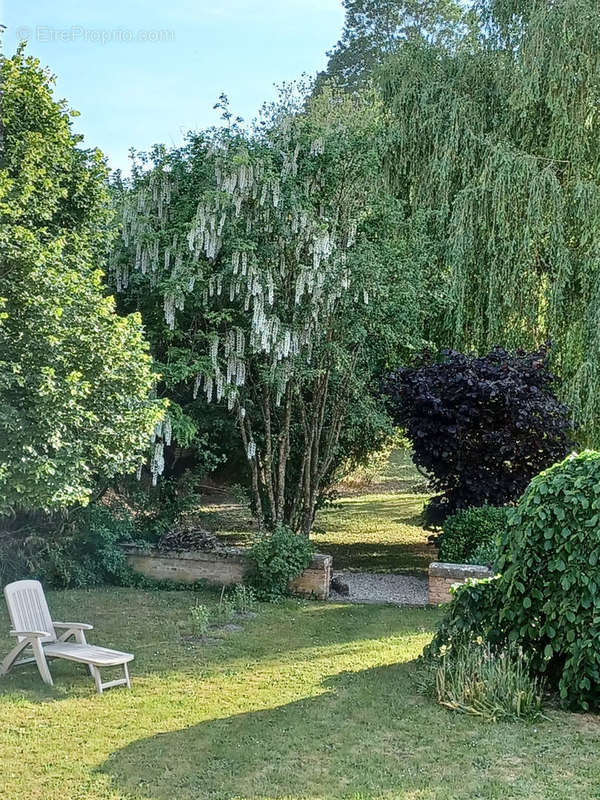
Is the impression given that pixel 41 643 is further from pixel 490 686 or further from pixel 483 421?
pixel 483 421

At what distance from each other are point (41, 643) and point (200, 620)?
1.99 m

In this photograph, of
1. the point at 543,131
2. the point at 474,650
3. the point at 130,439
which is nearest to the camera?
the point at 474,650

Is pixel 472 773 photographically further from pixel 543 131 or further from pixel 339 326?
pixel 543 131

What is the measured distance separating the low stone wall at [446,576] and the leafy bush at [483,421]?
188 cm

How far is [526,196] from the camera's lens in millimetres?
12273

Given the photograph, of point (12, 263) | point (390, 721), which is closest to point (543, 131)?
point (12, 263)

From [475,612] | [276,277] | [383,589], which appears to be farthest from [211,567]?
[475,612]

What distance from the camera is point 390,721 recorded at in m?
5.52

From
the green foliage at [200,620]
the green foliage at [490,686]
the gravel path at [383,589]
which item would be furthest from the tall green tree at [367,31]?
the green foliage at [490,686]

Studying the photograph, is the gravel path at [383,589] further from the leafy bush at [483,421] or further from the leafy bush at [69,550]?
the leafy bush at [69,550]

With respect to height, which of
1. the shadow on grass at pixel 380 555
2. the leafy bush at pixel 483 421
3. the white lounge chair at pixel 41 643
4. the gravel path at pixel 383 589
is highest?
the leafy bush at pixel 483 421

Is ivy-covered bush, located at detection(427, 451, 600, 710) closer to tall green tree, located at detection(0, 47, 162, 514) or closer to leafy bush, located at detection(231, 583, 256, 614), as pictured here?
leafy bush, located at detection(231, 583, 256, 614)

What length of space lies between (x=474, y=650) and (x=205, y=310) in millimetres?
6013

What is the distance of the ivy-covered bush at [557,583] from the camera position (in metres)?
5.53
